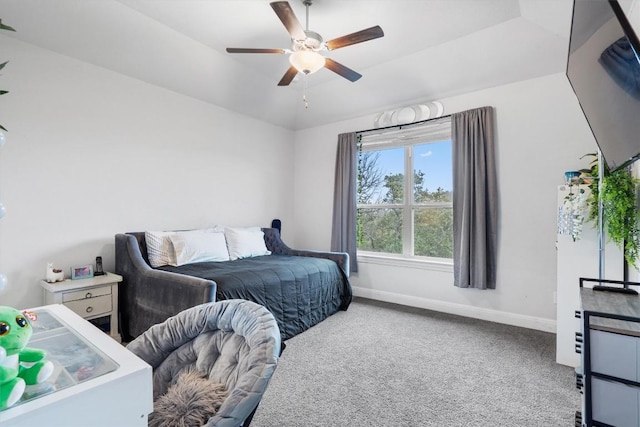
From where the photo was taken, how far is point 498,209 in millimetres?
3262

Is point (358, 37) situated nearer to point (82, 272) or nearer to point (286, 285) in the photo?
point (286, 285)

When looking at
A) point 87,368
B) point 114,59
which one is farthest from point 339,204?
point 87,368

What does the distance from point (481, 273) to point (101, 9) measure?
4.18 metres

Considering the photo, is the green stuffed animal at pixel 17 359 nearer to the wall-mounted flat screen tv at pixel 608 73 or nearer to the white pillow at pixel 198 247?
the wall-mounted flat screen tv at pixel 608 73

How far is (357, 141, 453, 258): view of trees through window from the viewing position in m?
Result: 3.76

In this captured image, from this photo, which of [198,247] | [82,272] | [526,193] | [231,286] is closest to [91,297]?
[82,272]

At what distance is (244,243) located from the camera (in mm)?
3643

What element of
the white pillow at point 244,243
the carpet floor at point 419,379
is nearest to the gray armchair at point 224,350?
the carpet floor at point 419,379

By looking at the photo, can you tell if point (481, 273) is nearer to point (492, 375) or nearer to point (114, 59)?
point (492, 375)

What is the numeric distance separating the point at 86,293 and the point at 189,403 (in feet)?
7.17

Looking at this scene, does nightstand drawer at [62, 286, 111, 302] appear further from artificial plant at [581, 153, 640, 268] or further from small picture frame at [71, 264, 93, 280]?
artificial plant at [581, 153, 640, 268]

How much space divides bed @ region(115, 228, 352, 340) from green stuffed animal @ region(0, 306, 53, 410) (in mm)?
1376

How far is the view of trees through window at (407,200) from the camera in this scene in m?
3.76

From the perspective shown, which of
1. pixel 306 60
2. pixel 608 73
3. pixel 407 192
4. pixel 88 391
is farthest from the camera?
pixel 407 192
